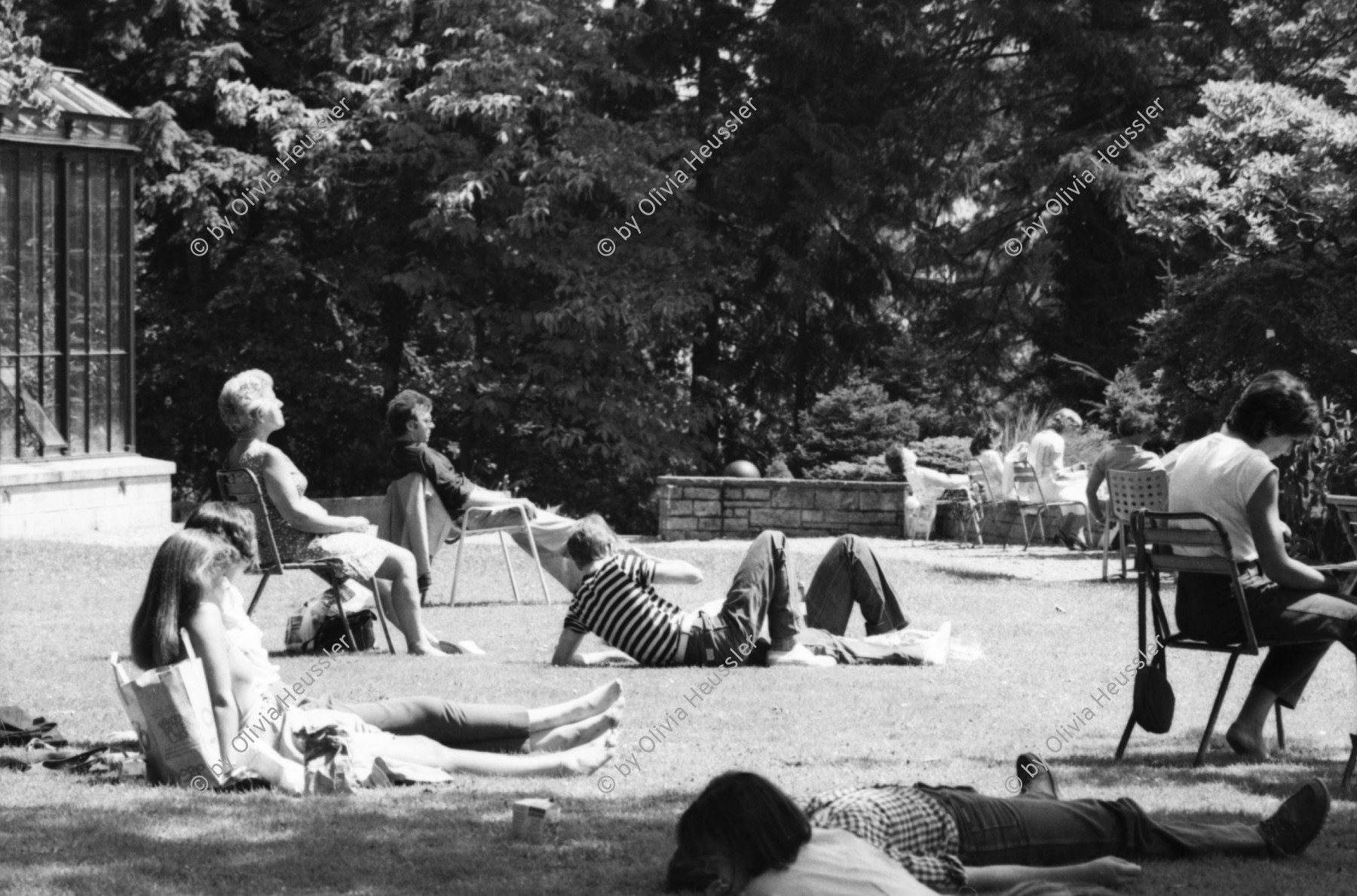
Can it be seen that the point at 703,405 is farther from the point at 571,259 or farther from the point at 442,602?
the point at 442,602

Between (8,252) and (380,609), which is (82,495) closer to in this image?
(8,252)

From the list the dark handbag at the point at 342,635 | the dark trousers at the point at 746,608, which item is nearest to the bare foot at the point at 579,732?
the dark trousers at the point at 746,608

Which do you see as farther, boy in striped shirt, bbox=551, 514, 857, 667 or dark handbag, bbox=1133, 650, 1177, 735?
boy in striped shirt, bbox=551, 514, 857, 667

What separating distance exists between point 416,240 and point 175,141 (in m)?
3.22

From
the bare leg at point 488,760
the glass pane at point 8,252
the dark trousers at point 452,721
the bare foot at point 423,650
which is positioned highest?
the glass pane at point 8,252

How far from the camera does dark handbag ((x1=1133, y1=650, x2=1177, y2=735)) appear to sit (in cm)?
616

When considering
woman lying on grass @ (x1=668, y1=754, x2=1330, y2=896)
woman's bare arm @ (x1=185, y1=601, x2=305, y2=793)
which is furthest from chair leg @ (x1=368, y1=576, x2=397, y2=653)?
woman lying on grass @ (x1=668, y1=754, x2=1330, y2=896)

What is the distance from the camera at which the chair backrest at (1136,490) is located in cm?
1084

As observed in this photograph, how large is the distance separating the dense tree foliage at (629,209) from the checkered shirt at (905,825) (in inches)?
610

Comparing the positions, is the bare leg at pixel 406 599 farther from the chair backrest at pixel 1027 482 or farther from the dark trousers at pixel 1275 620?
the chair backrest at pixel 1027 482

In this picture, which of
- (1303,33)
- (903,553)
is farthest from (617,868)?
(1303,33)

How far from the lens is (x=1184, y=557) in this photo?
623cm

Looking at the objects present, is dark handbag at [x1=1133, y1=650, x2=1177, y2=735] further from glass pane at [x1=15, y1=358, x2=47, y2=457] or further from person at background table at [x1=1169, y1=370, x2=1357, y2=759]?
glass pane at [x1=15, y1=358, x2=47, y2=457]

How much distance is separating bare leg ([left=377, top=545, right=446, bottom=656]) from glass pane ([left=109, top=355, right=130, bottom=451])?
9680 mm
